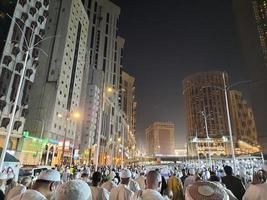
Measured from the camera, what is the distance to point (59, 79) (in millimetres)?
55281

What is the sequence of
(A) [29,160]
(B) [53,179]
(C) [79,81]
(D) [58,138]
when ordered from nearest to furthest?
(B) [53,179]
(A) [29,160]
(D) [58,138]
(C) [79,81]

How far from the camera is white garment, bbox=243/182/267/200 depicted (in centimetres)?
458

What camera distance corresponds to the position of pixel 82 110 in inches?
2790

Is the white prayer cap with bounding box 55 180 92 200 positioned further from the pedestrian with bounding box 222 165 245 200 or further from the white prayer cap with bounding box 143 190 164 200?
the pedestrian with bounding box 222 165 245 200

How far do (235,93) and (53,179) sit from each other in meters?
165

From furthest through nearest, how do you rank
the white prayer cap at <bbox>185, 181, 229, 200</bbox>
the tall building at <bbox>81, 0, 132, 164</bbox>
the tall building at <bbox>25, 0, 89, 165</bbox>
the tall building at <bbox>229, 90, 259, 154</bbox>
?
the tall building at <bbox>229, 90, 259, 154</bbox>, the tall building at <bbox>81, 0, 132, 164</bbox>, the tall building at <bbox>25, 0, 89, 165</bbox>, the white prayer cap at <bbox>185, 181, 229, 200</bbox>

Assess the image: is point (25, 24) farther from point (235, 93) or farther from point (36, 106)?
point (235, 93)

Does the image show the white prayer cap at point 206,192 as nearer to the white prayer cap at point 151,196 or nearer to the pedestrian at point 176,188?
the white prayer cap at point 151,196

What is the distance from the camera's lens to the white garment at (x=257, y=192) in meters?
4.58

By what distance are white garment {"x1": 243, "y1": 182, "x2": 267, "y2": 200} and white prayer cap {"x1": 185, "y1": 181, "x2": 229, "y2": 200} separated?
3.50 m

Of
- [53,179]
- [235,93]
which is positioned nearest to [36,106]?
[53,179]

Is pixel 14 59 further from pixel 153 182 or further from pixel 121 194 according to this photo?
pixel 153 182

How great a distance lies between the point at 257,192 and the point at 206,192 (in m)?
3.65

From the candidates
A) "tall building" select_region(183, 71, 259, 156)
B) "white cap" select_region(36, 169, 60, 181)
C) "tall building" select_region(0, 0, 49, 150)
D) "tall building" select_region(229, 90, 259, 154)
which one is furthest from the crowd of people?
"tall building" select_region(229, 90, 259, 154)
